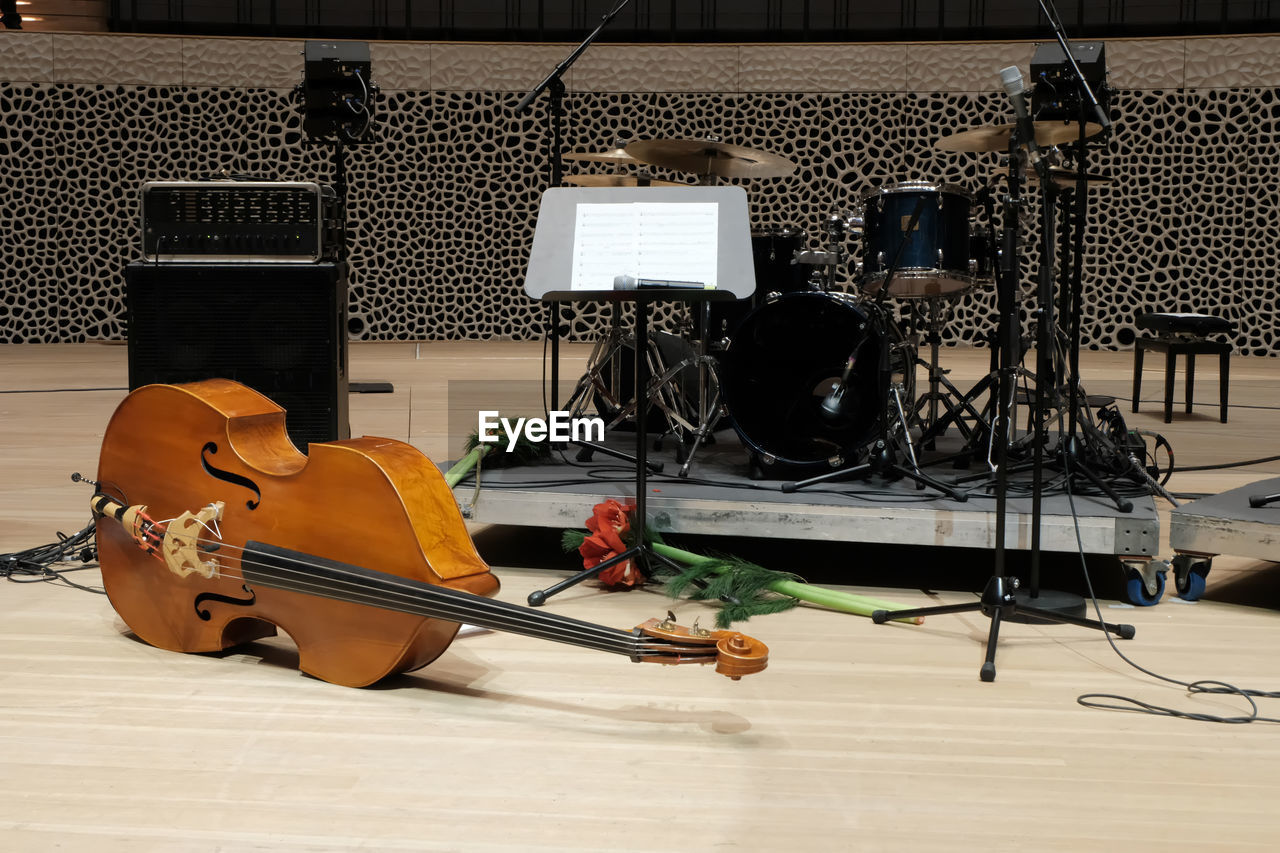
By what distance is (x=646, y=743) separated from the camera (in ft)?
6.63

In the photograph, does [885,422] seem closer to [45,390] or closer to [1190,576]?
[1190,576]

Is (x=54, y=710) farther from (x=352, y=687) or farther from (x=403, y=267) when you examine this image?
(x=403, y=267)

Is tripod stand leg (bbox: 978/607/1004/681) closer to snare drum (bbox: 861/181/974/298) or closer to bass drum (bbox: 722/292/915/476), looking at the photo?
bass drum (bbox: 722/292/915/476)

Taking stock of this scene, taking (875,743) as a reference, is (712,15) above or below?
above

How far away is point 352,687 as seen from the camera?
7.33 feet

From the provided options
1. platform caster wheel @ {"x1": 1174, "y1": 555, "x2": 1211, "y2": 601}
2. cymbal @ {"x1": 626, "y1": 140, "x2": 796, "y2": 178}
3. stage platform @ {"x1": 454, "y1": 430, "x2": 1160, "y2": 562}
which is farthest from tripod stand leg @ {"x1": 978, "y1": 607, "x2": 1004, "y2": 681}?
cymbal @ {"x1": 626, "y1": 140, "x2": 796, "y2": 178}

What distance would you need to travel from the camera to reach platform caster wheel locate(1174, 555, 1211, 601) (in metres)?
3.00

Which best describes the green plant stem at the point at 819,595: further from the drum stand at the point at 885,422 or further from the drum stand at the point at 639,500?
the drum stand at the point at 885,422

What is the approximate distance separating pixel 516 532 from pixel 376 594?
5.84 feet

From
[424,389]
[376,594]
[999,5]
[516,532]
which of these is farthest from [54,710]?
[999,5]

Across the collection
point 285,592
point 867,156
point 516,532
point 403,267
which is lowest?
point 516,532

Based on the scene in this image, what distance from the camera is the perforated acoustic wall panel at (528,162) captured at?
30.7 ft

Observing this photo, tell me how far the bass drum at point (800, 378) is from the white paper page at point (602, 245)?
2.43 feet

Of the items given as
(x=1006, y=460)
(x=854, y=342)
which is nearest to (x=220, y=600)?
(x=1006, y=460)
